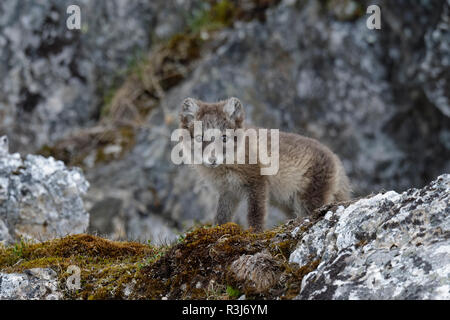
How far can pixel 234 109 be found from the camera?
680 cm

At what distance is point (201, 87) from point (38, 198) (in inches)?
222

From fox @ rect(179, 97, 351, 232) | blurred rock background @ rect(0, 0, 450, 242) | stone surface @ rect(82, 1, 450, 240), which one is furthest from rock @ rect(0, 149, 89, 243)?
stone surface @ rect(82, 1, 450, 240)

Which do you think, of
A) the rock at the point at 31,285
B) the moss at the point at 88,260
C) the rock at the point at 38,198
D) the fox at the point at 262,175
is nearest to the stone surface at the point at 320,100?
the rock at the point at 38,198

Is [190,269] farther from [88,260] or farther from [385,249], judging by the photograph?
[385,249]

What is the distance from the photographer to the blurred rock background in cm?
1136

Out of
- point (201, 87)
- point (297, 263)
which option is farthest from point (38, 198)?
point (201, 87)

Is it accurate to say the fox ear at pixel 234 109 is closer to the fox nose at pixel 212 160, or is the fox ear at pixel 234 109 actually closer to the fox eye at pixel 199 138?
the fox eye at pixel 199 138

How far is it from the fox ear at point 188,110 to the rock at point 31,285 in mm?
3073

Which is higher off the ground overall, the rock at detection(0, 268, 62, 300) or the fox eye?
the fox eye

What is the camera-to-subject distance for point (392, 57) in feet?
38.9

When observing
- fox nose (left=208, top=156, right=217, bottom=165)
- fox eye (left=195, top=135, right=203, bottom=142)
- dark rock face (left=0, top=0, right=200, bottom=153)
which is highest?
dark rock face (left=0, top=0, right=200, bottom=153)

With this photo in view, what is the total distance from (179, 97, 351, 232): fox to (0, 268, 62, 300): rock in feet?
8.82

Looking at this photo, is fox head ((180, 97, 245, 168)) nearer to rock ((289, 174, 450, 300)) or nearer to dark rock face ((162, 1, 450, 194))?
rock ((289, 174, 450, 300))

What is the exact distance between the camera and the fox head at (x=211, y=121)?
6.53 metres
